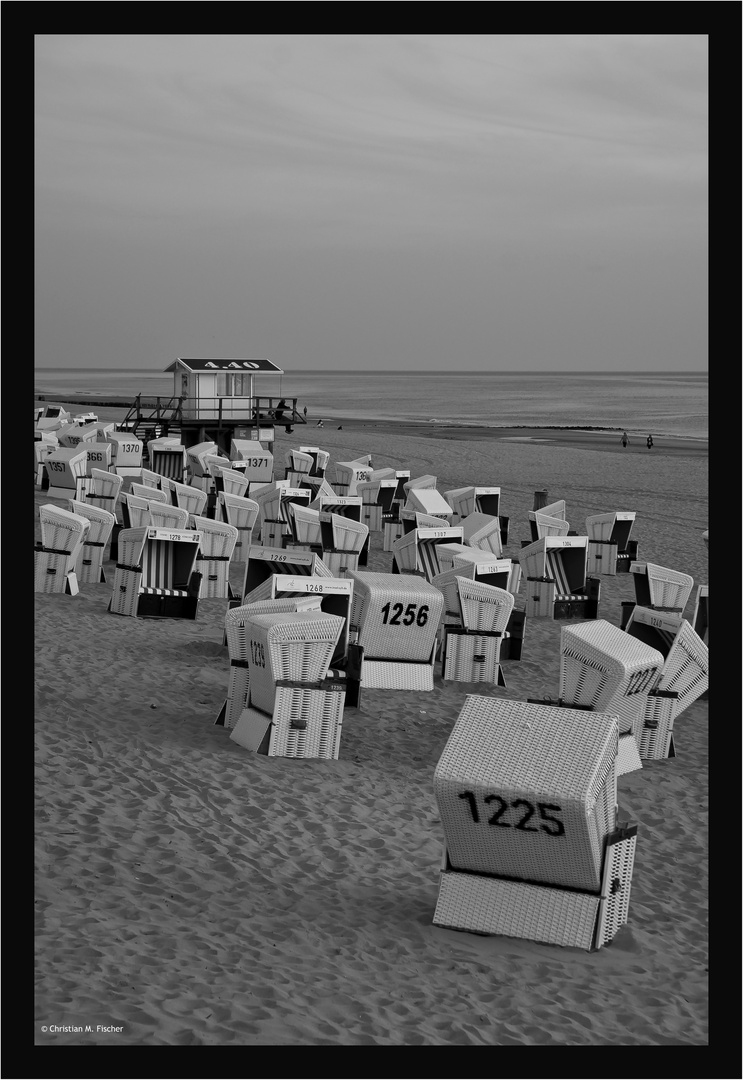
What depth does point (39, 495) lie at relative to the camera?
2956 centimetres

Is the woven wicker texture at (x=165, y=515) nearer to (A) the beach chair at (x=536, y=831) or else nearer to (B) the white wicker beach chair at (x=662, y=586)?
(B) the white wicker beach chair at (x=662, y=586)

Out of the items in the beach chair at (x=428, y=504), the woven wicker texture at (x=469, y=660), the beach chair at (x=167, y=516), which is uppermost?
the beach chair at (x=428, y=504)

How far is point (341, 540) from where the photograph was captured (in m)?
19.8

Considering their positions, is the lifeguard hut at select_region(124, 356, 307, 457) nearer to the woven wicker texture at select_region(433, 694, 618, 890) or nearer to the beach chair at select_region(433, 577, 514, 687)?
the beach chair at select_region(433, 577, 514, 687)

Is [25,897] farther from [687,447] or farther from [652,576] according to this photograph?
[687,447]

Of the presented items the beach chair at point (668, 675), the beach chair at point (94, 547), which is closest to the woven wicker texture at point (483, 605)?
the beach chair at point (668, 675)

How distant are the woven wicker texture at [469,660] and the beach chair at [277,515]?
314 inches

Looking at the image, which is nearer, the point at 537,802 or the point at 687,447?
the point at 537,802

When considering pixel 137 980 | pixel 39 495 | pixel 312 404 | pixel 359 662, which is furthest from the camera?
pixel 312 404

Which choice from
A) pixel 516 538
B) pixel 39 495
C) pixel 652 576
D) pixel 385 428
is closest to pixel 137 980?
pixel 652 576

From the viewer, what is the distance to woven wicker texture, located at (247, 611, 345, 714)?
395 inches

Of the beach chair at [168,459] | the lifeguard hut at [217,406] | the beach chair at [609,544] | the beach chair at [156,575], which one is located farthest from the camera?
the lifeguard hut at [217,406]

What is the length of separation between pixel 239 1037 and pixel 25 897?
1.24m

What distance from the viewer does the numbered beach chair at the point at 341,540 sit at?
19500 mm
